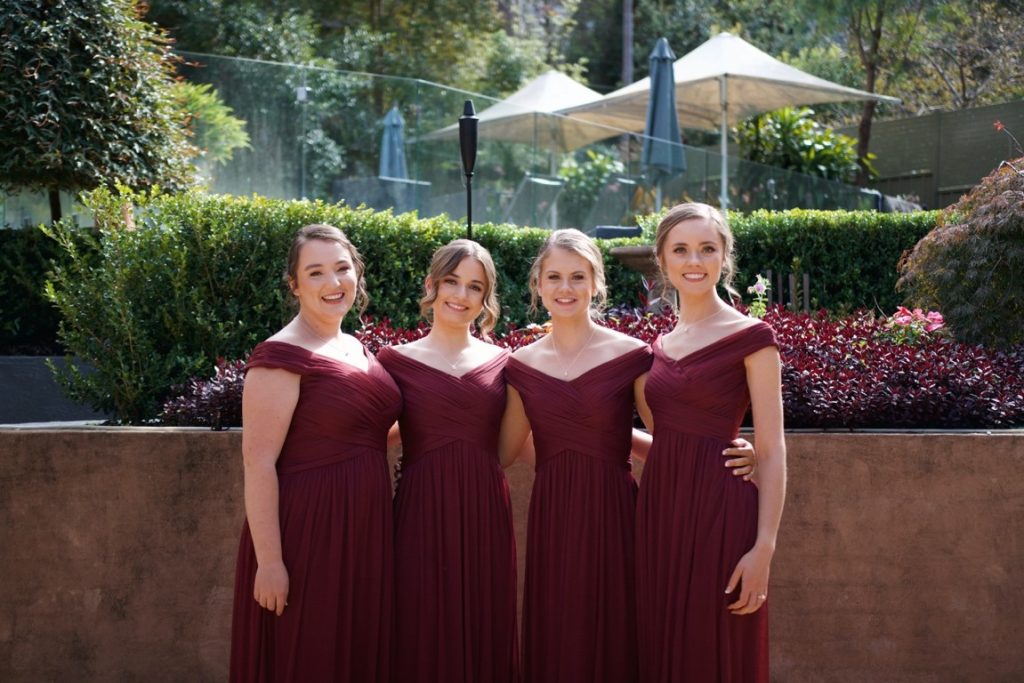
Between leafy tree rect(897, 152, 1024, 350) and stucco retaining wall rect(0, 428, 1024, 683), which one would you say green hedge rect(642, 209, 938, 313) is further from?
stucco retaining wall rect(0, 428, 1024, 683)

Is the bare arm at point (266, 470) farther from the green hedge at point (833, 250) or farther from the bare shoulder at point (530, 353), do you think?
the green hedge at point (833, 250)

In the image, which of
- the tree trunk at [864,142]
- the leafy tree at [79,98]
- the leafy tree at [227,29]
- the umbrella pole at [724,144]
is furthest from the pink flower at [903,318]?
the leafy tree at [227,29]

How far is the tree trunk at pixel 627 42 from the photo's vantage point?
Answer: 30.4m

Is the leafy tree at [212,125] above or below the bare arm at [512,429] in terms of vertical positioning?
above

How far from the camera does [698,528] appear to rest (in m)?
3.62

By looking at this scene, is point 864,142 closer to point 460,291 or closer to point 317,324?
point 460,291

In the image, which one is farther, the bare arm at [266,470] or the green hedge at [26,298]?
the green hedge at [26,298]

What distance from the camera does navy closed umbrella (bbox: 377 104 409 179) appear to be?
1269cm

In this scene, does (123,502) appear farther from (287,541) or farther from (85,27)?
(85,27)

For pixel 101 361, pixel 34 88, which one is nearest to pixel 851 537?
pixel 101 361

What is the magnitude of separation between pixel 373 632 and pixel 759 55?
15023mm

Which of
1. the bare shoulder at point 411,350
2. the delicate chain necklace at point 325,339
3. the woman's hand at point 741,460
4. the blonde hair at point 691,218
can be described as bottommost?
the woman's hand at point 741,460

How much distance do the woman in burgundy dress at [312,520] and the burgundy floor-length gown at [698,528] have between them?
908mm

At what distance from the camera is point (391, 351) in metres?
4.03
